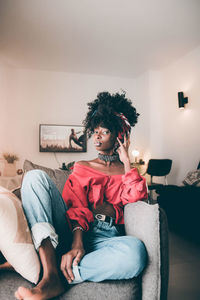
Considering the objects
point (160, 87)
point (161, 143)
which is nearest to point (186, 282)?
point (161, 143)

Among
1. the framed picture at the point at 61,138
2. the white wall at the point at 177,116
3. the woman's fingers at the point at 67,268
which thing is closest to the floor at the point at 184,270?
the woman's fingers at the point at 67,268

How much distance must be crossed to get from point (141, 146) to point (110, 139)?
141 inches

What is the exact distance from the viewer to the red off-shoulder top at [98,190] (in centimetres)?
120

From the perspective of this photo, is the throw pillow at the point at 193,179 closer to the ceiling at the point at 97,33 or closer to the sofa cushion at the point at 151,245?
the sofa cushion at the point at 151,245

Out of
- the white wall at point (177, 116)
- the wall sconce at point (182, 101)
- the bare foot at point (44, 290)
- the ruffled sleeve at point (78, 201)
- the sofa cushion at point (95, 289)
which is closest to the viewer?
the bare foot at point (44, 290)

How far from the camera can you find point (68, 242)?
3.57 ft

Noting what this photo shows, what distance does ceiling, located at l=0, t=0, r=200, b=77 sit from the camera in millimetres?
2811

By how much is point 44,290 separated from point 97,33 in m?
3.46

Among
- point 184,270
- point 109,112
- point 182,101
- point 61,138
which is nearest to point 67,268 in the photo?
point 109,112

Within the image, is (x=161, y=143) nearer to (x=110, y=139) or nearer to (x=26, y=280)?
(x=110, y=139)

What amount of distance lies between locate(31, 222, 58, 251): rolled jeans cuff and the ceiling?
2766 mm

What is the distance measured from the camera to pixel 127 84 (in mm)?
5215

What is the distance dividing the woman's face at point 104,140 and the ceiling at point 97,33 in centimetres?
204

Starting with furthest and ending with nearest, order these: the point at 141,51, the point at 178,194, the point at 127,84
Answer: the point at 127,84
the point at 141,51
the point at 178,194
